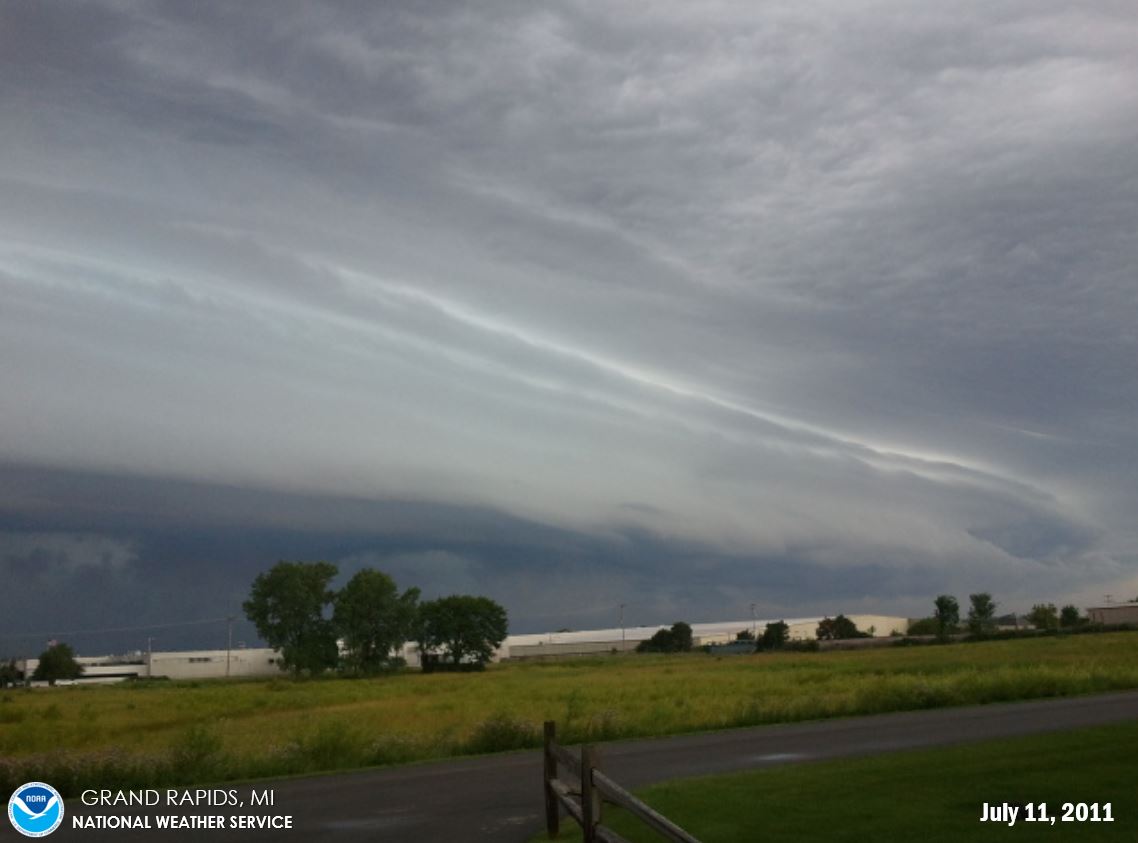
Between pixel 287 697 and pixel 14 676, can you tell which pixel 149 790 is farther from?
pixel 14 676

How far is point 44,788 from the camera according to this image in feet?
59.7

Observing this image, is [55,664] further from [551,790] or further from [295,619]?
[551,790]

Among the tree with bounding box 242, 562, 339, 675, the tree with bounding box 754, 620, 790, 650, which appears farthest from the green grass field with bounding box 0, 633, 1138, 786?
the tree with bounding box 754, 620, 790, 650

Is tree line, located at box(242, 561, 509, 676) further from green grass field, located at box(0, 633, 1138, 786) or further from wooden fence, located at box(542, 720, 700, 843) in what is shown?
wooden fence, located at box(542, 720, 700, 843)

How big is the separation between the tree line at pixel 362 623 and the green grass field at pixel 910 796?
11822 cm

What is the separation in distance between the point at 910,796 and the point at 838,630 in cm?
18267

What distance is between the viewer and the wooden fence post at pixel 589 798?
11.7 meters

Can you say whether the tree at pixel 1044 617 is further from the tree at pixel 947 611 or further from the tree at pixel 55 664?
the tree at pixel 55 664

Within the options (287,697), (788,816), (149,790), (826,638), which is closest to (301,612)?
(287,697)

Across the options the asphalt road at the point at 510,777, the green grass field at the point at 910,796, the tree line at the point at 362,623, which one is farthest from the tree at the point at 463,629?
the green grass field at the point at 910,796

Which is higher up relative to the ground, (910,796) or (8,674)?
(910,796)

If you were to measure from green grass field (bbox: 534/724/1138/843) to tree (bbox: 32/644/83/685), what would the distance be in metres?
182

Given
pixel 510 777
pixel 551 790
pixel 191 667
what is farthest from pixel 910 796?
pixel 191 667

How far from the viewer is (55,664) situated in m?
182
